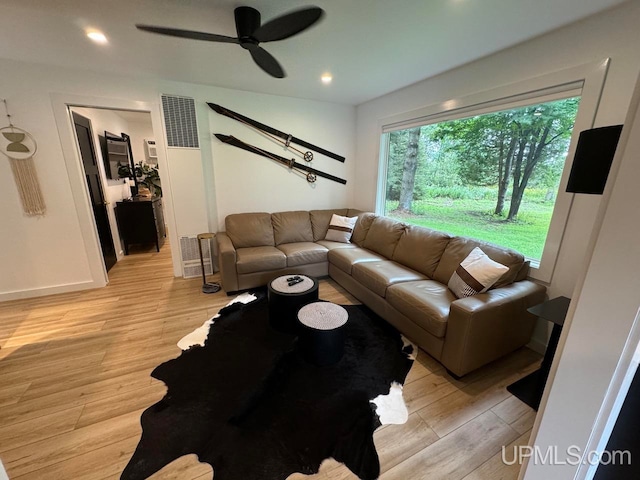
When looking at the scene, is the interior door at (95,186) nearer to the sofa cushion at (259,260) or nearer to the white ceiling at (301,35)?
→ the white ceiling at (301,35)

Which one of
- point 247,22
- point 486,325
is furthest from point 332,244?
point 247,22

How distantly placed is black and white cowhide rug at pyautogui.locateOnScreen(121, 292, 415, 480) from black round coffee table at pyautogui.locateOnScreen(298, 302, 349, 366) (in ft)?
0.28

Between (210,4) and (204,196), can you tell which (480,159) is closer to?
(210,4)

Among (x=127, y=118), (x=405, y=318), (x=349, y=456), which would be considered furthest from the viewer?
(x=127, y=118)

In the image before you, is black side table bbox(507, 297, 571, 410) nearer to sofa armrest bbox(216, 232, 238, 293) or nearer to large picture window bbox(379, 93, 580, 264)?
large picture window bbox(379, 93, 580, 264)

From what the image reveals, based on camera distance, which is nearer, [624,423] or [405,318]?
[624,423]

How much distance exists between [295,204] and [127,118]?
431 cm

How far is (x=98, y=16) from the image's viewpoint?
1.79m

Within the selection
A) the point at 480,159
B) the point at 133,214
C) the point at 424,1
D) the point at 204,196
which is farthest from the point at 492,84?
the point at 133,214

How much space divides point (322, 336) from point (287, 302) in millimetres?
540

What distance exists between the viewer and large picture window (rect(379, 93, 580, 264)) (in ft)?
7.07

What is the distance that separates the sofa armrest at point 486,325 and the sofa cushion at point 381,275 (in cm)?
70

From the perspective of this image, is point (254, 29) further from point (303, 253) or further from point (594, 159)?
point (303, 253)

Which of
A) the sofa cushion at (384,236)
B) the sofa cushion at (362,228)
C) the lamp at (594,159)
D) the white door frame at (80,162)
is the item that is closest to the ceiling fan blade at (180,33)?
the white door frame at (80,162)
